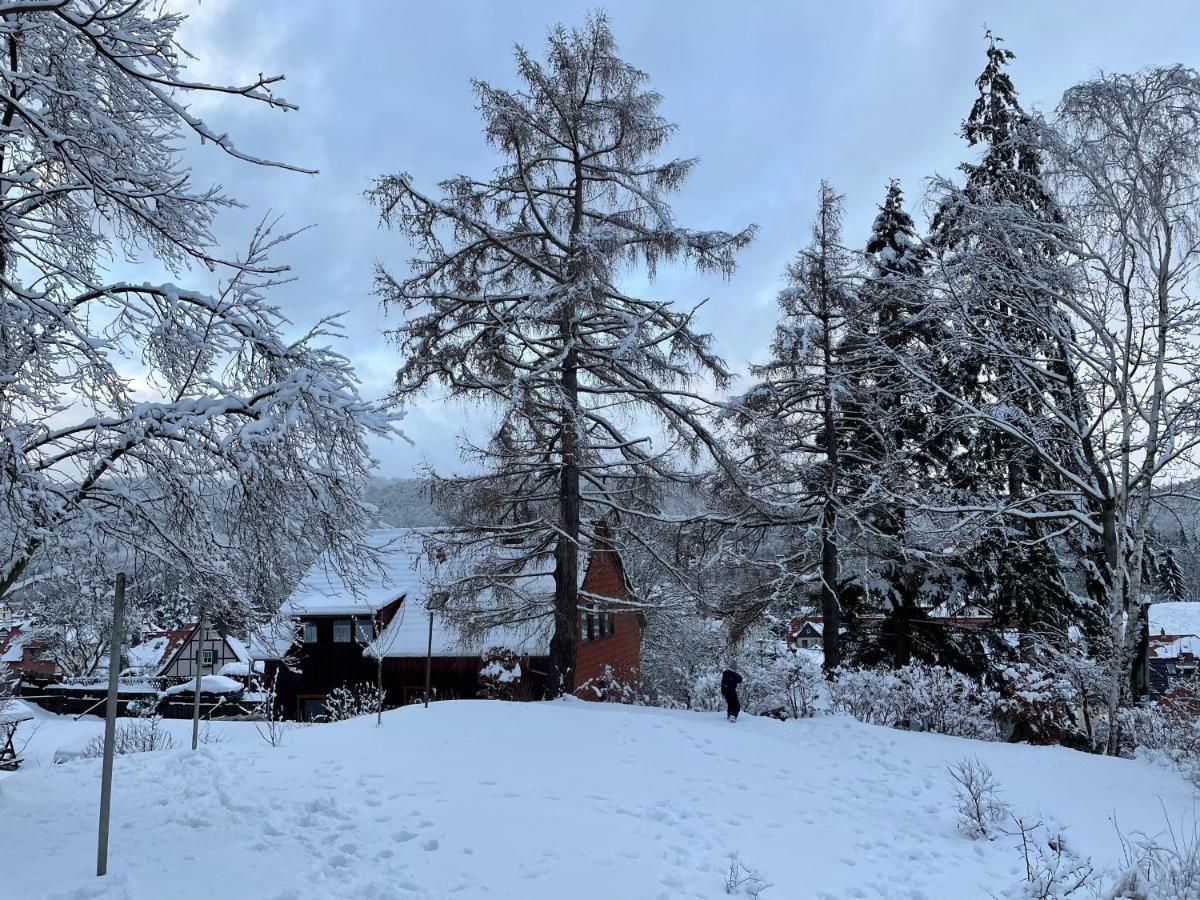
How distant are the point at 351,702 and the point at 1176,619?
168ft

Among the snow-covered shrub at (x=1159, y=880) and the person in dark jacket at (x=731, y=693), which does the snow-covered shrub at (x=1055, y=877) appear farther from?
the person in dark jacket at (x=731, y=693)

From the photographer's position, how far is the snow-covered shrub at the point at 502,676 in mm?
18297

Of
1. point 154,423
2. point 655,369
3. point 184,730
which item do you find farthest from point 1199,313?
point 184,730

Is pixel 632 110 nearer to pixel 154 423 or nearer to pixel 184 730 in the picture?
pixel 154 423

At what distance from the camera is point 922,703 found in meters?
12.9

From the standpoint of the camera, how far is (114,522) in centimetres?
592

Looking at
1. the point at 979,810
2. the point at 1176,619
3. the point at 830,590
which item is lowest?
the point at 1176,619

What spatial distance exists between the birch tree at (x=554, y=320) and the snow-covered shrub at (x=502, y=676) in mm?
4128

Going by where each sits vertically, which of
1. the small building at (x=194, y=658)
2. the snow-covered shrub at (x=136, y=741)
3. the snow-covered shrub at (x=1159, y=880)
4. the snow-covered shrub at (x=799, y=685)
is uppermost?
the snow-covered shrub at (x=799, y=685)

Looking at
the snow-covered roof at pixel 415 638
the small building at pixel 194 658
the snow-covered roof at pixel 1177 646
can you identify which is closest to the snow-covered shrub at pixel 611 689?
the snow-covered roof at pixel 415 638

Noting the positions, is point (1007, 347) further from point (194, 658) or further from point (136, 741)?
point (194, 658)

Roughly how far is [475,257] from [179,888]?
1119cm

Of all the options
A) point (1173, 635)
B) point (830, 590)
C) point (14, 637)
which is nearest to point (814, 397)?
point (830, 590)

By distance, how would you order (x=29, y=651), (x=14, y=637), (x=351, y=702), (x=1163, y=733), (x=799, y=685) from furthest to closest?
(x=29, y=651) < (x=14, y=637) < (x=351, y=702) < (x=799, y=685) < (x=1163, y=733)
